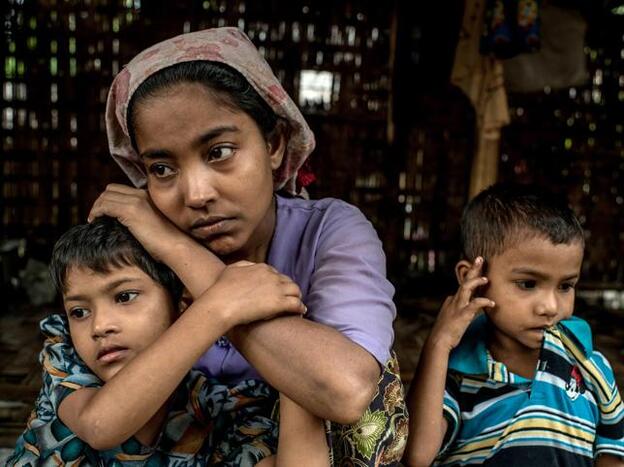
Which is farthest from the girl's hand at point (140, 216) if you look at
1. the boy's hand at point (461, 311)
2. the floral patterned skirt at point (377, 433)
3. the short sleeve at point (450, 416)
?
the short sleeve at point (450, 416)

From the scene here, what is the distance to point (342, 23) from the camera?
5086mm

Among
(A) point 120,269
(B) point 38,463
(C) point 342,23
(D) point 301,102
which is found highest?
(C) point 342,23

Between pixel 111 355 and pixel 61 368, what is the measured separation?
0.15 m

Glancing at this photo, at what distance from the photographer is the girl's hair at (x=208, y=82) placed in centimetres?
154

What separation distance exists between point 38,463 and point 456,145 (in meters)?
4.49

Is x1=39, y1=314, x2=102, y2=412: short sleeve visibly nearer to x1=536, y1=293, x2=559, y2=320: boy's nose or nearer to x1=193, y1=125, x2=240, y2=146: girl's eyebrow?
x1=193, y1=125, x2=240, y2=146: girl's eyebrow

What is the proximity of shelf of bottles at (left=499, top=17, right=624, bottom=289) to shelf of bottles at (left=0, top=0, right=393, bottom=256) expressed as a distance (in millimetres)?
1263

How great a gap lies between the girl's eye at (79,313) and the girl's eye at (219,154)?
526mm

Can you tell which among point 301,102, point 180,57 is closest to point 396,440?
point 180,57

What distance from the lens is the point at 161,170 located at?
1614 mm

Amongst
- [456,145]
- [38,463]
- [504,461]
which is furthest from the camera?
[456,145]

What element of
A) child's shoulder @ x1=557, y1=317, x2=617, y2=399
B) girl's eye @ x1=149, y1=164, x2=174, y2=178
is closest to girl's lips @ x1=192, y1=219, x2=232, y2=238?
girl's eye @ x1=149, y1=164, x2=174, y2=178

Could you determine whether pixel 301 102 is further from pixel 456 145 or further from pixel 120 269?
pixel 120 269

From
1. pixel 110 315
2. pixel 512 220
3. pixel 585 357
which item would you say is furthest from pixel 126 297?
pixel 585 357
